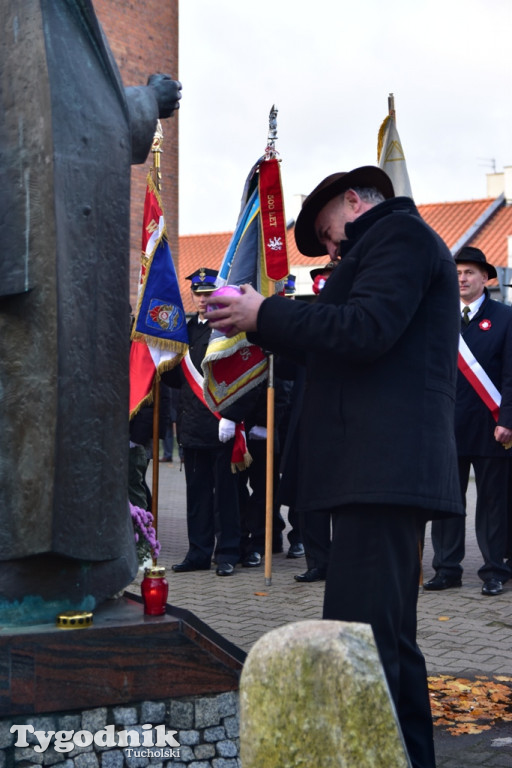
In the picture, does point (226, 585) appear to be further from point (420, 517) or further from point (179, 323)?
point (420, 517)

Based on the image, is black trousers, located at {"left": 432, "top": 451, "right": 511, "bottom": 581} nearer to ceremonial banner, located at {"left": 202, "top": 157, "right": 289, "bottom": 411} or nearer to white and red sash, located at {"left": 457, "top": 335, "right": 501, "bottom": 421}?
white and red sash, located at {"left": 457, "top": 335, "right": 501, "bottom": 421}

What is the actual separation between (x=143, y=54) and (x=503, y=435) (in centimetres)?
1598

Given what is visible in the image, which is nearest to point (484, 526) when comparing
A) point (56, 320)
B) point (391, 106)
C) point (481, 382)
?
point (481, 382)

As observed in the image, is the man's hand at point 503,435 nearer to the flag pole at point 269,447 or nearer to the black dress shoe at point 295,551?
the flag pole at point 269,447

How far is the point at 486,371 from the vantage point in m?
7.97

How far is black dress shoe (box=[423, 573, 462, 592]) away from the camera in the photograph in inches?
308

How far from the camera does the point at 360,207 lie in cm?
373

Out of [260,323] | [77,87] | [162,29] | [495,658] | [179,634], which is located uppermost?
[162,29]

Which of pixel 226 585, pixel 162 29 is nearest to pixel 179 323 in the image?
pixel 226 585

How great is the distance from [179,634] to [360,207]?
1497 millimetres

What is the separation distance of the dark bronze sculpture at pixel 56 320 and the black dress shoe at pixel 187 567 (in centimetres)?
503

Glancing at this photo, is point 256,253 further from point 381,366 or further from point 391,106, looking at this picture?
point 381,366

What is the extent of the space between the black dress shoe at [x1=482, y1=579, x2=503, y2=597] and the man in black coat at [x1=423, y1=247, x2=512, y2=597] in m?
0.06

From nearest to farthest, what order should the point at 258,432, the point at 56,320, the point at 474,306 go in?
the point at 56,320
the point at 474,306
the point at 258,432
